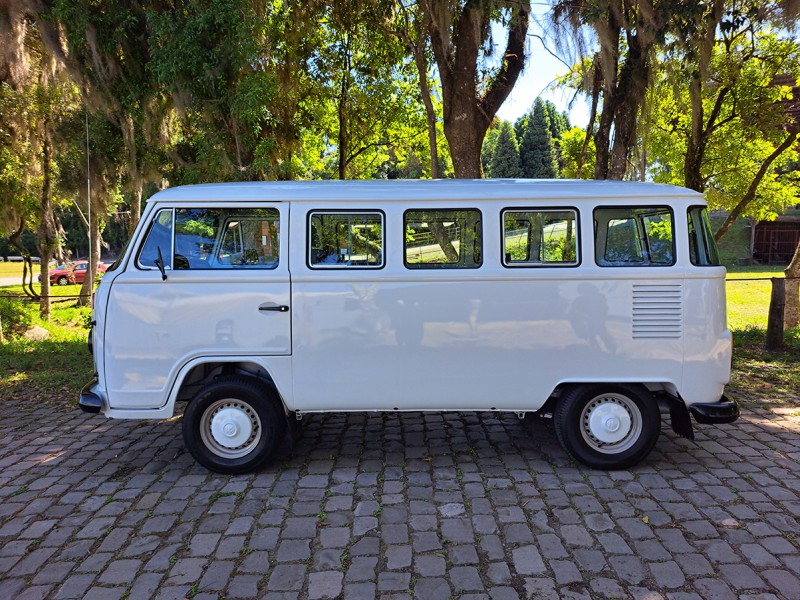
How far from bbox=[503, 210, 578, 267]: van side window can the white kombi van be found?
0.01 meters

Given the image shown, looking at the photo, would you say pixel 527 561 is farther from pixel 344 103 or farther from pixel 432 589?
pixel 344 103

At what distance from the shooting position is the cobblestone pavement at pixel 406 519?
3178mm

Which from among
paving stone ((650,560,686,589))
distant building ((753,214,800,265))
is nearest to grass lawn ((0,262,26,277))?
paving stone ((650,560,686,589))

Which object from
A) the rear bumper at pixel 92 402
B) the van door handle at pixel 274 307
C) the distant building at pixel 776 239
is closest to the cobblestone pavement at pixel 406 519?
the rear bumper at pixel 92 402

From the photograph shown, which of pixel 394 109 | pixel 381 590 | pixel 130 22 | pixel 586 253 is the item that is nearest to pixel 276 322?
pixel 381 590

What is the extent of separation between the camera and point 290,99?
9.55m

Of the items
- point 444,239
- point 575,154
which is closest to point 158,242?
Answer: point 444,239

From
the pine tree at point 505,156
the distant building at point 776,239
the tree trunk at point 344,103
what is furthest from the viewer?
the pine tree at point 505,156

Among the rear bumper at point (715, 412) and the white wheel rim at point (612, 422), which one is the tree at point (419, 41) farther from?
the rear bumper at point (715, 412)

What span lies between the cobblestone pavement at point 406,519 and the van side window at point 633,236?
175 centimetres

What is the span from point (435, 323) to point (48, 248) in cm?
1422

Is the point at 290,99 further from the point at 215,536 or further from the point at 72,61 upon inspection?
the point at 215,536

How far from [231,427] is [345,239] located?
1.80 metres

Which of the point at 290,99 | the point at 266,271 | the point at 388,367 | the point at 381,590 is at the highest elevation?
the point at 290,99
